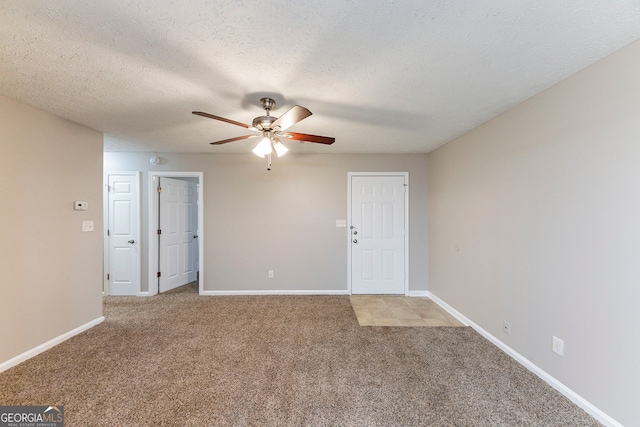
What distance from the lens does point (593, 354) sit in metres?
1.64

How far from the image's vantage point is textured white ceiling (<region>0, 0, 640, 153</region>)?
1.23m

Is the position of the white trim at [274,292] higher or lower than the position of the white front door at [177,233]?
lower

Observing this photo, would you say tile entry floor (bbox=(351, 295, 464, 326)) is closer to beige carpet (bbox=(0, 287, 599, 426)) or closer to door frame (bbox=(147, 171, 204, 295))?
beige carpet (bbox=(0, 287, 599, 426))

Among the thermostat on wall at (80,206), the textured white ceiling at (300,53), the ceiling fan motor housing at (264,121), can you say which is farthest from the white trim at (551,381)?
the thermostat on wall at (80,206)

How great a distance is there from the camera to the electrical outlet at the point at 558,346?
185 centimetres

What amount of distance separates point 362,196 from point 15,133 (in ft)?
13.1

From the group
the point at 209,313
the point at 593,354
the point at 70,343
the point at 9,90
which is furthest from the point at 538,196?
the point at 70,343

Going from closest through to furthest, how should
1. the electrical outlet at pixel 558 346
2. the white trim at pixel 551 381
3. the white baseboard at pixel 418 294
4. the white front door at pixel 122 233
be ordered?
1. the white trim at pixel 551 381
2. the electrical outlet at pixel 558 346
3. the white front door at pixel 122 233
4. the white baseboard at pixel 418 294

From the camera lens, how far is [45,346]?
7.83 feet

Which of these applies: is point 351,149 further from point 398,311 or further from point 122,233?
point 122,233

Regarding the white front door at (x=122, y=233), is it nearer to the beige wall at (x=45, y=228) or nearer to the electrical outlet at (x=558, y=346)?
the beige wall at (x=45, y=228)

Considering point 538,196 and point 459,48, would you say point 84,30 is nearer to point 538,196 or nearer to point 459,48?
point 459,48

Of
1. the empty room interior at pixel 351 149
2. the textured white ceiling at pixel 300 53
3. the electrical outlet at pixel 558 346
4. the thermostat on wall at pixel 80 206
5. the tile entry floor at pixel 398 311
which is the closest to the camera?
the textured white ceiling at pixel 300 53

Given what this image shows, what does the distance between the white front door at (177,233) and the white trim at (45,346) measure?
1241 mm
